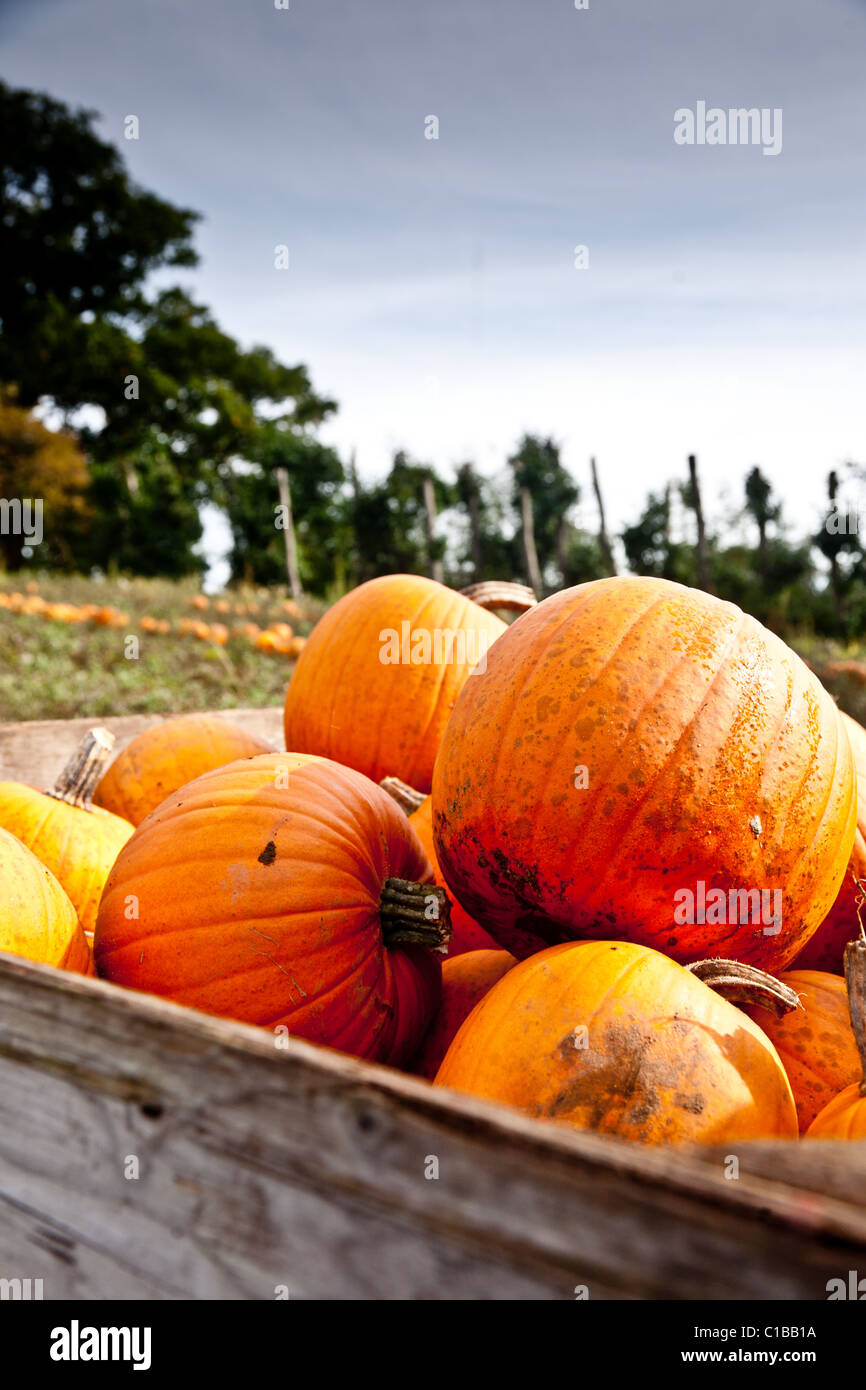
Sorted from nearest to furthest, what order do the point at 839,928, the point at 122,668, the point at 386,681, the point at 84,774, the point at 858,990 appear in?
the point at 858,990 < the point at 839,928 < the point at 84,774 < the point at 386,681 < the point at 122,668

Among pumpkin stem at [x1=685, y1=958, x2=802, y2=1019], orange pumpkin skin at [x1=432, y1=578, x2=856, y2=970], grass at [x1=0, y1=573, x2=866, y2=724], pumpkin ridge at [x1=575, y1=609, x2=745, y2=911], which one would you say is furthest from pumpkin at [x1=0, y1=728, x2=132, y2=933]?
grass at [x1=0, y1=573, x2=866, y2=724]

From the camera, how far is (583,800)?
135cm

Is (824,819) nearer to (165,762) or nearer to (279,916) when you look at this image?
(279,916)

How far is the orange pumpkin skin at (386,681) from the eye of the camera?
2.36 metres

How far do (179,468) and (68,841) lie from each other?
27.0 metres

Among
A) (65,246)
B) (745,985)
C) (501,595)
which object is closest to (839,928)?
(745,985)

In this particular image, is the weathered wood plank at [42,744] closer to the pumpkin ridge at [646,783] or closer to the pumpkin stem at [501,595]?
the pumpkin stem at [501,595]

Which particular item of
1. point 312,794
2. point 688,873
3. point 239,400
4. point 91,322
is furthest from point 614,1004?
point 239,400

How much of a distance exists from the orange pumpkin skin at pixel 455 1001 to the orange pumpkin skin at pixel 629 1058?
37 cm

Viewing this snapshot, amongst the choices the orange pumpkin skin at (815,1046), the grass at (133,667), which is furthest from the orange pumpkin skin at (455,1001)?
the grass at (133,667)

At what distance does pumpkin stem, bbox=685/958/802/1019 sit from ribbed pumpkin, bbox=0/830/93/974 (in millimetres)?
963

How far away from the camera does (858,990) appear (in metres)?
1.04

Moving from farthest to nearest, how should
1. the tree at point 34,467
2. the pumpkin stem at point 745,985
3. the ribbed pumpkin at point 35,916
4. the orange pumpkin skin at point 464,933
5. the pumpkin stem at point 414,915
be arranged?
the tree at point 34,467 → the orange pumpkin skin at point 464,933 → the pumpkin stem at point 414,915 → the ribbed pumpkin at point 35,916 → the pumpkin stem at point 745,985
